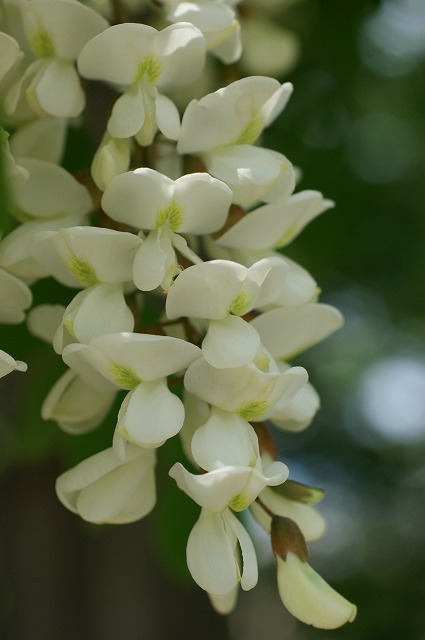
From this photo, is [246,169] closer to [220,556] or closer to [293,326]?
[293,326]

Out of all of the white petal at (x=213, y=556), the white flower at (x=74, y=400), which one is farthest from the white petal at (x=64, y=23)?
the white petal at (x=213, y=556)

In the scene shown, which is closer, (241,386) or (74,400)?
(241,386)

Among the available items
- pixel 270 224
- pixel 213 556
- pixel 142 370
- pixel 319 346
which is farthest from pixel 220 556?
pixel 319 346

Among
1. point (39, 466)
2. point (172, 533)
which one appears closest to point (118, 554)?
point (39, 466)

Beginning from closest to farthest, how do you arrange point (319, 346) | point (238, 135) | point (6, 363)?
point (6, 363) → point (238, 135) → point (319, 346)

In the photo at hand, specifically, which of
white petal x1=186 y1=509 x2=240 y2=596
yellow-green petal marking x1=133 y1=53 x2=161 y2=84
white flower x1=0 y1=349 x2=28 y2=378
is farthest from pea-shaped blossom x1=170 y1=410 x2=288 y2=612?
yellow-green petal marking x1=133 y1=53 x2=161 y2=84

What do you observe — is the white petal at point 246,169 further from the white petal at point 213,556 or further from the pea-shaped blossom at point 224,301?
the white petal at point 213,556

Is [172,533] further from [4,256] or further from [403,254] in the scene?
[403,254]

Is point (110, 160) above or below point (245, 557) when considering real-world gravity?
above
